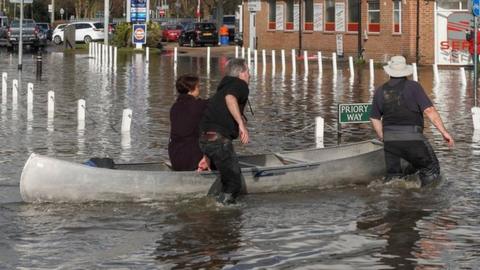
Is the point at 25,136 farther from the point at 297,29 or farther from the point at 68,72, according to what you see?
the point at 297,29

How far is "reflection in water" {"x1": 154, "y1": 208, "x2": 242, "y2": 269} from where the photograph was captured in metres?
8.53

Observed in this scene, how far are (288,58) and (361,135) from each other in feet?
106

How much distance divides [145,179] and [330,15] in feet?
140

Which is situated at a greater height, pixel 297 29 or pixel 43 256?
pixel 297 29

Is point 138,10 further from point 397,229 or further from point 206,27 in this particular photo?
point 397,229

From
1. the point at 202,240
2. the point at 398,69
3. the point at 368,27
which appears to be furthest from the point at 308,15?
the point at 202,240

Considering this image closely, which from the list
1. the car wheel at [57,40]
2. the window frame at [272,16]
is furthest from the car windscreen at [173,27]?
the window frame at [272,16]

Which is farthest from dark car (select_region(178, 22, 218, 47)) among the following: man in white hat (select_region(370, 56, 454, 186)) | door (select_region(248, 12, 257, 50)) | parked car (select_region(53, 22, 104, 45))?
man in white hat (select_region(370, 56, 454, 186))

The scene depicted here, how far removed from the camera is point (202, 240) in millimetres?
9320

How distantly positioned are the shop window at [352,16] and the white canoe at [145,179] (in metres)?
38.4

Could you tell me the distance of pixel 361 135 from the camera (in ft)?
59.0

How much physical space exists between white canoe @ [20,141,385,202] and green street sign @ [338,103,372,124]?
2969 mm

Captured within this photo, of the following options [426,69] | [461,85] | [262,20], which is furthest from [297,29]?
[461,85]

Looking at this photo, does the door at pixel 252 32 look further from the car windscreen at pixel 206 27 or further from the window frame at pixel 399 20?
the window frame at pixel 399 20
